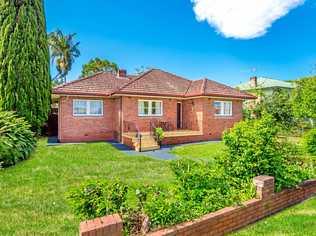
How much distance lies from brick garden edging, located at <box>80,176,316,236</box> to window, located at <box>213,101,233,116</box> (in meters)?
15.2

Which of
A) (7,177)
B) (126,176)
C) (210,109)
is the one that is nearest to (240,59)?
(210,109)

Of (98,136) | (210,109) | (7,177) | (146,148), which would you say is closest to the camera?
(7,177)

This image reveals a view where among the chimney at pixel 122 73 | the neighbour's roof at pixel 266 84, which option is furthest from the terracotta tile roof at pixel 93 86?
the neighbour's roof at pixel 266 84

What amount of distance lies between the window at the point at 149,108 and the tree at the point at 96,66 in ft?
95.6

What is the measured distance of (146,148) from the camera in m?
16.4

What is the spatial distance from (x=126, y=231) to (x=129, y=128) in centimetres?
1586

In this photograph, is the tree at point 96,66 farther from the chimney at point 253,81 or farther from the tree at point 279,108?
the tree at point 279,108

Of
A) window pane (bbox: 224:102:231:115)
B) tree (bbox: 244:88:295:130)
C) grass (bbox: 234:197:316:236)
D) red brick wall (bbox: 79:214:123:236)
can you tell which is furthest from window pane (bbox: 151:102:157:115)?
red brick wall (bbox: 79:214:123:236)

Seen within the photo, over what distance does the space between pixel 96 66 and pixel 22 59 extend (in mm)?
30663

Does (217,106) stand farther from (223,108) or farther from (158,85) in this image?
(158,85)

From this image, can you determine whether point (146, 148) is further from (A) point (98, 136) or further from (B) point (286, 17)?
(B) point (286, 17)

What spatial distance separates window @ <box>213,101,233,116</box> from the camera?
22.0 m

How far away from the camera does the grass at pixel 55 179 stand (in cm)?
538

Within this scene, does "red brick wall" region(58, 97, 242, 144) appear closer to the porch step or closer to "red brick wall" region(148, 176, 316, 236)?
the porch step
